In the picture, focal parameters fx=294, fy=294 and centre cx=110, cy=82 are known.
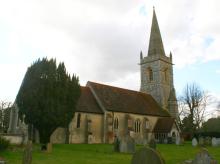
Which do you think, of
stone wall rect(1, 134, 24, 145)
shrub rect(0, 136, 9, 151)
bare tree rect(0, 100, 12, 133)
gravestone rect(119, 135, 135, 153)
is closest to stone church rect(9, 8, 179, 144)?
stone wall rect(1, 134, 24, 145)

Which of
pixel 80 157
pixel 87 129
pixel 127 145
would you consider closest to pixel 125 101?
pixel 87 129

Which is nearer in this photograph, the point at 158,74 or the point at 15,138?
the point at 15,138

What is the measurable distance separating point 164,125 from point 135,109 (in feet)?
16.1

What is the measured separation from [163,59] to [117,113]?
16625mm

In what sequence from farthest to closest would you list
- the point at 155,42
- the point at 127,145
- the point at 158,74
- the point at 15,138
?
Result: the point at 155,42 < the point at 158,74 < the point at 15,138 < the point at 127,145

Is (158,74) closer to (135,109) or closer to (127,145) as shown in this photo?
(135,109)

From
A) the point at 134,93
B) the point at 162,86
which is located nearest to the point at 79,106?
the point at 134,93

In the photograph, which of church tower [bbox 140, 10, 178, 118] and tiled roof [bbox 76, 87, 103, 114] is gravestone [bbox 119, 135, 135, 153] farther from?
church tower [bbox 140, 10, 178, 118]

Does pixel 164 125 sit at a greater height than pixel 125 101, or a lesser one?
lesser

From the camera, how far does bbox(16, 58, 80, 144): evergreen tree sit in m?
24.8

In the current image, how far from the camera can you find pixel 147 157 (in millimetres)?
8180

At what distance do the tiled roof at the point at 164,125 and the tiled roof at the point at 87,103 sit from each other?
386 inches

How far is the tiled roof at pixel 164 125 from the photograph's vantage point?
130ft

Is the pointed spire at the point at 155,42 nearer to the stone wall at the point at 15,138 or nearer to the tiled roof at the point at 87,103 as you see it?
the tiled roof at the point at 87,103
